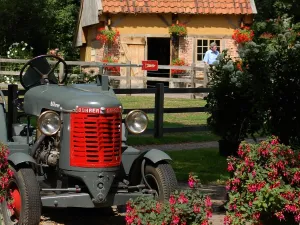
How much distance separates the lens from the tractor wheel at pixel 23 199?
7387 millimetres

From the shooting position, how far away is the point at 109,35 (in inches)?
1192

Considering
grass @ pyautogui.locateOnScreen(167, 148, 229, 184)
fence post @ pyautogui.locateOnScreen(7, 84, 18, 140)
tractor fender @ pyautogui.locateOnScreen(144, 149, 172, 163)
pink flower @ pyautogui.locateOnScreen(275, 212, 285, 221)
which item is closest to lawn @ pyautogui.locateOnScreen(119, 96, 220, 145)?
grass @ pyautogui.locateOnScreen(167, 148, 229, 184)

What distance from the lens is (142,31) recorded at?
30.8 metres

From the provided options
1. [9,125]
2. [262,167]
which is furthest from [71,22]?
[262,167]

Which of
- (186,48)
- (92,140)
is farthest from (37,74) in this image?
(186,48)

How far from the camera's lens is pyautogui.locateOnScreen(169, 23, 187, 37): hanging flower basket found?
30.7 metres

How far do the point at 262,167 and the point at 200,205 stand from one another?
0.89 metres

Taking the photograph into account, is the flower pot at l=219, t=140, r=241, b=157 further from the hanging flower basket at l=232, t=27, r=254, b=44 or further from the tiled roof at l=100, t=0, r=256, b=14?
the hanging flower basket at l=232, t=27, r=254, b=44

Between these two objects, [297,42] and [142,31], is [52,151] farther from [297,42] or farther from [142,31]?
[142,31]

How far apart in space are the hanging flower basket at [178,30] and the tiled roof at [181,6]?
1.94ft

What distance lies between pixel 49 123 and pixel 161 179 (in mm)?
1252

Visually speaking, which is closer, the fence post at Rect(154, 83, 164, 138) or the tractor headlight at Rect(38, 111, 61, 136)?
the tractor headlight at Rect(38, 111, 61, 136)

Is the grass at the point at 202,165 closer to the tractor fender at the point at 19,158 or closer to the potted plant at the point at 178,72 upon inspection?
the tractor fender at the point at 19,158

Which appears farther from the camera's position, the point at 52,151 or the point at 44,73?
the point at 44,73
